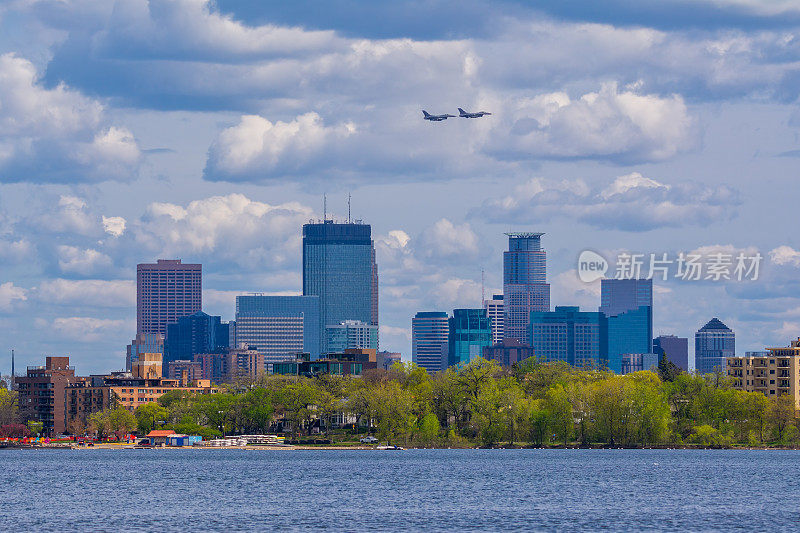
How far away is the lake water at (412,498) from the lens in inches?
4449

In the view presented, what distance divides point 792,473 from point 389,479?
160 ft

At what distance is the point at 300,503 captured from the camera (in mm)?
130875

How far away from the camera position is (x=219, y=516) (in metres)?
118

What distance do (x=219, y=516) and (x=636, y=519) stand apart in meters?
32.2

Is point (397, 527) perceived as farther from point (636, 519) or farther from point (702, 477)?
point (702, 477)

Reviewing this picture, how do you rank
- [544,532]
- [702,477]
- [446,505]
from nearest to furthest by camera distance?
1. [544,532]
2. [446,505]
3. [702,477]

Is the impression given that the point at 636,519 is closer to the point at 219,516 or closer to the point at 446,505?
the point at 446,505

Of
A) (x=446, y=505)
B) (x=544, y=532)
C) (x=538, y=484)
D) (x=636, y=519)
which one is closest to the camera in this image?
(x=544, y=532)

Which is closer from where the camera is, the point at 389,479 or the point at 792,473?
the point at 389,479

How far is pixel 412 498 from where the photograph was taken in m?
136

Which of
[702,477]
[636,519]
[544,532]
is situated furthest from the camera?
[702,477]

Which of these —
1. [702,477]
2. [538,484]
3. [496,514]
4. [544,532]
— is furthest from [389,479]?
[544,532]

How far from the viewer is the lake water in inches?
4449

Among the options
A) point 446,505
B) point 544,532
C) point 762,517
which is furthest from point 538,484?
point 544,532
